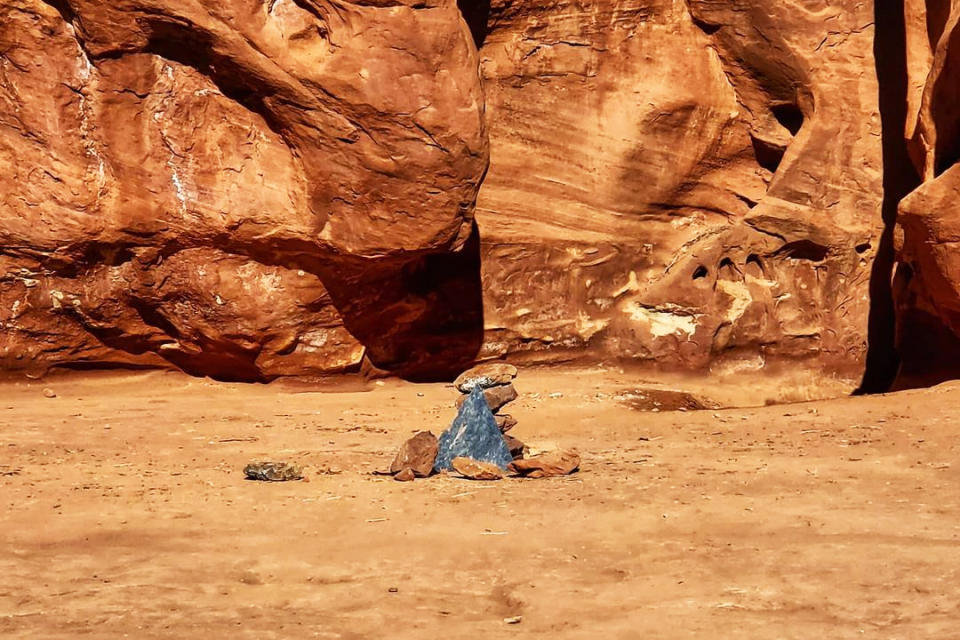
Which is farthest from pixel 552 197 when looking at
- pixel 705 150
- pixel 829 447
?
pixel 829 447

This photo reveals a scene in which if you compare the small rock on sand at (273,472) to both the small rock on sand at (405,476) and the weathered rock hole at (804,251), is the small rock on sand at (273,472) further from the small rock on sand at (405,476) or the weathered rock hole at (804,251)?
the weathered rock hole at (804,251)

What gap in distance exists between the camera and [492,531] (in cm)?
512

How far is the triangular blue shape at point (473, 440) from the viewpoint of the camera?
627 centimetres

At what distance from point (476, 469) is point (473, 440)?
204mm

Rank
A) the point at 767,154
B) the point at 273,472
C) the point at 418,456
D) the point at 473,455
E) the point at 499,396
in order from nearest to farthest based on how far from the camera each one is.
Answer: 1. the point at 273,472
2. the point at 418,456
3. the point at 473,455
4. the point at 499,396
5. the point at 767,154

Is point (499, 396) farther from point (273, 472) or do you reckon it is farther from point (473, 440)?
point (273, 472)

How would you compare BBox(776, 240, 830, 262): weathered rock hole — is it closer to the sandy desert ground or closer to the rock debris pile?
the sandy desert ground

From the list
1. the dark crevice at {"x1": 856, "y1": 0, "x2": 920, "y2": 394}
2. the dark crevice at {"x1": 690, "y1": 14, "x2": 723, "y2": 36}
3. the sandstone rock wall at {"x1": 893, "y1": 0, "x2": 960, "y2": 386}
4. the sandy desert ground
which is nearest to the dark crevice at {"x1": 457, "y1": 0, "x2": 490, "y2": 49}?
the dark crevice at {"x1": 690, "y1": 14, "x2": 723, "y2": 36}

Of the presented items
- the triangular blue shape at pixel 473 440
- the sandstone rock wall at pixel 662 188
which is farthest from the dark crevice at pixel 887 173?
the triangular blue shape at pixel 473 440

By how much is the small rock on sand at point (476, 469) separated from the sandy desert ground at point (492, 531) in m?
0.08

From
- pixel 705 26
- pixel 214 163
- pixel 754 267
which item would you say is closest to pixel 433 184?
pixel 214 163

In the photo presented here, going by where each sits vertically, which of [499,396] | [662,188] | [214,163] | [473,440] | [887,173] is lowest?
[499,396]

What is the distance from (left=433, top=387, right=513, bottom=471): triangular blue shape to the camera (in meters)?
6.27

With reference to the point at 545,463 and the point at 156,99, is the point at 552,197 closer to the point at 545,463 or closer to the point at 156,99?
the point at 156,99
